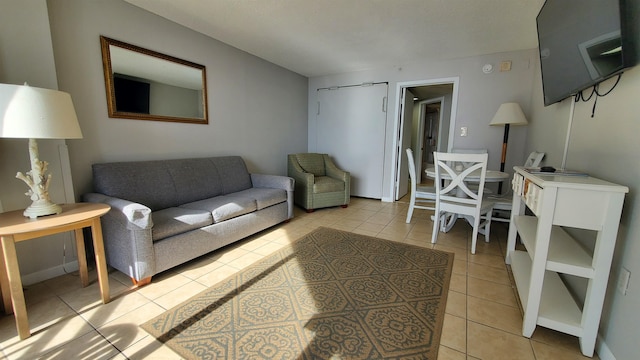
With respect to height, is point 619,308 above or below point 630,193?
below

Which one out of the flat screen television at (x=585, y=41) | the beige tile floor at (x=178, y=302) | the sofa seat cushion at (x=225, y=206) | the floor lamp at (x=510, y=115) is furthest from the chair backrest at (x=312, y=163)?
the flat screen television at (x=585, y=41)

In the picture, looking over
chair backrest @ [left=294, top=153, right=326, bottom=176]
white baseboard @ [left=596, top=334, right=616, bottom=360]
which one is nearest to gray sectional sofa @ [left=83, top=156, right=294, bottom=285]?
chair backrest @ [left=294, top=153, right=326, bottom=176]

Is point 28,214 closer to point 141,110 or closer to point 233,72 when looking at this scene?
point 141,110

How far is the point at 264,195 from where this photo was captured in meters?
2.92

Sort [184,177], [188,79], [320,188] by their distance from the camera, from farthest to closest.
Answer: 1. [320,188]
2. [188,79]
3. [184,177]

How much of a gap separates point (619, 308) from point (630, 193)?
55 centimetres

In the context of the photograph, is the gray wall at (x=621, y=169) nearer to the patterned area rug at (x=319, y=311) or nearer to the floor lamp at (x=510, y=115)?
the patterned area rug at (x=319, y=311)

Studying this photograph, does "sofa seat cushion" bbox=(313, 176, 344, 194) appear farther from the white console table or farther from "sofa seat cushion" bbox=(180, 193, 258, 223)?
the white console table

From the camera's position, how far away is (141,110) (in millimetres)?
2486

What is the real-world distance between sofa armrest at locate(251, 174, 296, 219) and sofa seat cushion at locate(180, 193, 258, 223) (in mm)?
524

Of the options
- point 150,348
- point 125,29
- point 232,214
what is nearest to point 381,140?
point 232,214

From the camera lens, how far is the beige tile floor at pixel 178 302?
1312 mm

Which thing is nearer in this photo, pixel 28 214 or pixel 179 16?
pixel 28 214

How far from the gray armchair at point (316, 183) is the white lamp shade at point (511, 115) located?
2.15 meters
